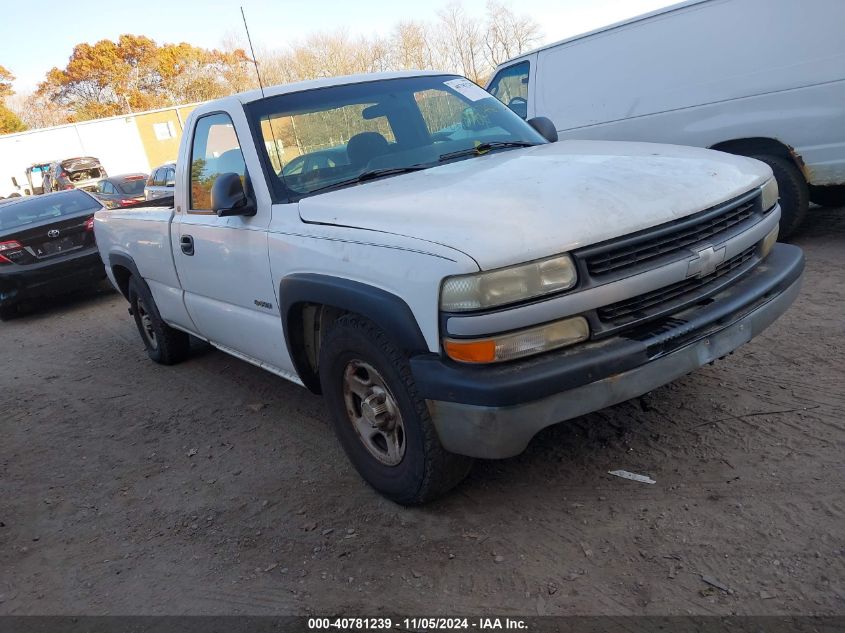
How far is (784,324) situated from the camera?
4531 mm

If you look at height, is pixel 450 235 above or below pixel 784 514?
above

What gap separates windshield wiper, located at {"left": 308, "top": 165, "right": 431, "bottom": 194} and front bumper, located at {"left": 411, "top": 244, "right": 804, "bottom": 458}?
3.99ft

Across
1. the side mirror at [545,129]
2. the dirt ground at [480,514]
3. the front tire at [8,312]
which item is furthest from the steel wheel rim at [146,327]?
the front tire at [8,312]

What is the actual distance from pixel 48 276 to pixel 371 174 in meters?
6.94

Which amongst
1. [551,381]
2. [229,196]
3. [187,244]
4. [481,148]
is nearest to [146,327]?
[187,244]

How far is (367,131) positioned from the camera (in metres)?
3.80

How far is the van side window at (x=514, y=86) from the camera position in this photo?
7.53 metres

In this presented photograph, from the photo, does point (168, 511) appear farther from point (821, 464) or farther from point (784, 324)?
point (784, 324)

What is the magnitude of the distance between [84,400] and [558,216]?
14.4ft

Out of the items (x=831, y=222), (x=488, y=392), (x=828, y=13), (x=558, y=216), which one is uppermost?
(x=828, y=13)

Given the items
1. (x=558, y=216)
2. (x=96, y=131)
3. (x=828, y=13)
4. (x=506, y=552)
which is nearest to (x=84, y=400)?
(x=506, y=552)

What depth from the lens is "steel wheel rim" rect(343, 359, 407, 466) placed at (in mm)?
3059

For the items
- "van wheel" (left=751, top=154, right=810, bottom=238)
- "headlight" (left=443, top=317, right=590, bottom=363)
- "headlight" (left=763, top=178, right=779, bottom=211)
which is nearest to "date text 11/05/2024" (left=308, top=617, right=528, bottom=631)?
"headlight" (left=443, top=317, right=590, bottom=363)

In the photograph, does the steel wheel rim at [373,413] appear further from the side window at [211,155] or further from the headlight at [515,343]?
the side window at [211,155]
